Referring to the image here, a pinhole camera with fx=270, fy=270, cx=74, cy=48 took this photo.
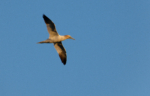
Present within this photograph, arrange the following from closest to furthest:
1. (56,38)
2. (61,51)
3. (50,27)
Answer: (50,27)
(56,38)
(61,51)

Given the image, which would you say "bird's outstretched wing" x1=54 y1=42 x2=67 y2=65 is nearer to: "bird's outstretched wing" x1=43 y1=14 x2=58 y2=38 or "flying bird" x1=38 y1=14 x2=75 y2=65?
"flying bird" x1=38 y1=14 x2=75 y2=65

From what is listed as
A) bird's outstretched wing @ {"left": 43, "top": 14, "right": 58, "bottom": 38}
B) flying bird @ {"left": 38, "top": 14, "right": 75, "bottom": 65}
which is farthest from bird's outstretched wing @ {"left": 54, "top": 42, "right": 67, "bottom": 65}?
bird's outstretched wing @ {"left": 43, "top": 14, "right": 58, "bottom": 38}

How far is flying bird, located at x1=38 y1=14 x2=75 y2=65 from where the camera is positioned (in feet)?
103

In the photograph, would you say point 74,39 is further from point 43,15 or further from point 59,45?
point 43,15

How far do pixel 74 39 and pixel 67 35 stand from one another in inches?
61.5

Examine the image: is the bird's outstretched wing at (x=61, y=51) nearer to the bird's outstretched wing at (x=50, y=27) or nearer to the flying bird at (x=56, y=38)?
the flying bird at (x=56, y=38)

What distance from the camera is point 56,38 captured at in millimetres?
32312

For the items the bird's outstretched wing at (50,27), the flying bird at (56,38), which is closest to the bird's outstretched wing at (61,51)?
the flying bird at (56,38)

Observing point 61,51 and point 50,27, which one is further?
point 61,51

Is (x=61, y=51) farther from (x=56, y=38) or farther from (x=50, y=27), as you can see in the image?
(x=50, y=27)

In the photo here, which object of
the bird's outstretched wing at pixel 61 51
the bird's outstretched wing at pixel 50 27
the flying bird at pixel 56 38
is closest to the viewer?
the bird's outstretched wing at pixel 50 27

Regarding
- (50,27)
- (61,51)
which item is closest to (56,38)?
(50,27)

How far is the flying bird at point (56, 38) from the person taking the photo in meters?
31.3

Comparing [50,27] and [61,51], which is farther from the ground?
[50,27]
